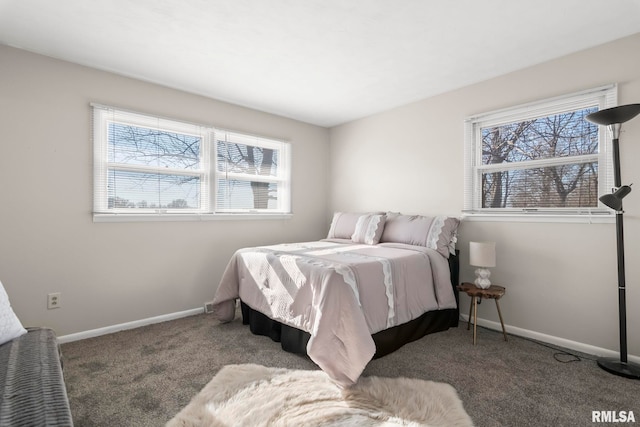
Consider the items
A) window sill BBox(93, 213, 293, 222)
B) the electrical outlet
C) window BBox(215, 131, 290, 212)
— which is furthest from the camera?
window BBox(215, 131, 290, 212)

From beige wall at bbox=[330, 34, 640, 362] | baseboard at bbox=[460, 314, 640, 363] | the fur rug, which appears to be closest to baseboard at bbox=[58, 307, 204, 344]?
the fur rug

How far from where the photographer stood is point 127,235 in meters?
2.97

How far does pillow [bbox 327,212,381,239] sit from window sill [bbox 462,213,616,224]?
1.20m

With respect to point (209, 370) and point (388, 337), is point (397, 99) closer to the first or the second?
point (388, 337)

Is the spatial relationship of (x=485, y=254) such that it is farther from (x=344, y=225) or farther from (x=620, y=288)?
(x=344, y=225)

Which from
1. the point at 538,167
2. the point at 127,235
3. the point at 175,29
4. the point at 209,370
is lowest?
the point at 209,370

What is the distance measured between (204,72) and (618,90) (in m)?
3.37

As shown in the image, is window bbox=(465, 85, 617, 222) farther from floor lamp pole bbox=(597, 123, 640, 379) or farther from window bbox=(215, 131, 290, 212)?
window bbox=(215, 131, 290, 212)

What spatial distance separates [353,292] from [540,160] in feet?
6.88

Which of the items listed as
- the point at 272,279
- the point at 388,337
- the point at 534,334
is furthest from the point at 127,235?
the point at 534,334

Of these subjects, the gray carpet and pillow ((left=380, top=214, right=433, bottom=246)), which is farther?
pillow ((left=380, top=214, right=433, bottom=246))

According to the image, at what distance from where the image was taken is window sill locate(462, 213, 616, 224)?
7.93 ft

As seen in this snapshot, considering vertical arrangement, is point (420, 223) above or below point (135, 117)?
below

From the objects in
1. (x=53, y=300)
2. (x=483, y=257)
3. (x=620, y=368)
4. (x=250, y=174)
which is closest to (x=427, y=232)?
(x=483, y=257)
